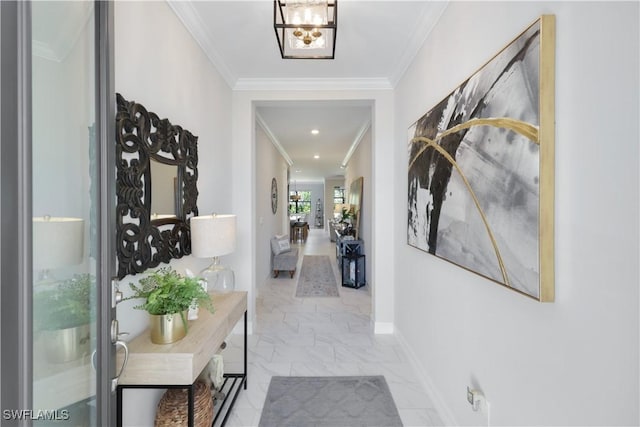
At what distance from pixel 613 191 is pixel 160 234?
1.94 m

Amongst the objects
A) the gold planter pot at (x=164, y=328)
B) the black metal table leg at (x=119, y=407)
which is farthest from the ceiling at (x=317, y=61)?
the black metal table leg at (x=119, y=407)

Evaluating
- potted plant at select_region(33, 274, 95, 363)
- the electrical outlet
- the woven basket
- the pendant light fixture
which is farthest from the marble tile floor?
the pendant light fixture

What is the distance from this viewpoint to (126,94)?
139cm

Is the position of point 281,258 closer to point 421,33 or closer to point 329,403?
point 329,403

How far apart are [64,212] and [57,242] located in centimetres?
10

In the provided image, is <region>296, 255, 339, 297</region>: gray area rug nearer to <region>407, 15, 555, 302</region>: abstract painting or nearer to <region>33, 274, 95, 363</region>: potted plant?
<region>407, 15, 555, 302</region>: abstract painting

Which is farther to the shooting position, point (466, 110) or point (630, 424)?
point (466, 110)

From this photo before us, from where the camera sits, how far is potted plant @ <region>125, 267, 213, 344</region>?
4.35ft

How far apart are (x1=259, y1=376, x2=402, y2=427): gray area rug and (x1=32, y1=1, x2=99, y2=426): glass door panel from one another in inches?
48.6

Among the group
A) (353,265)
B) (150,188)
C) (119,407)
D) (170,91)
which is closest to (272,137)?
(353,265)

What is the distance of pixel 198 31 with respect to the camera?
214 centimetres

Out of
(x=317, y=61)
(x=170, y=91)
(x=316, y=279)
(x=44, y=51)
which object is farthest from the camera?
(x=316, y=279)

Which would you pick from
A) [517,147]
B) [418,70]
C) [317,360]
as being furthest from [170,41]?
[317,360]

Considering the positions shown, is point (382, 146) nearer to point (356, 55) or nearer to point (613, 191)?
point (356, 55)
